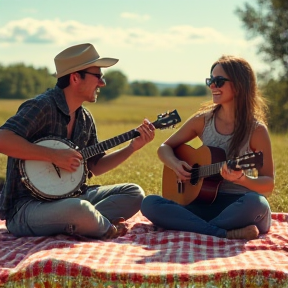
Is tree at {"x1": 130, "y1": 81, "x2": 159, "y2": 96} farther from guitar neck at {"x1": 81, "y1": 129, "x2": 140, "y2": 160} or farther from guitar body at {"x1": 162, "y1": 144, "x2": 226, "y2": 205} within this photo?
guitar neck at {"x1": 81, "y1": 129, "x2": 140, "y2": 160}

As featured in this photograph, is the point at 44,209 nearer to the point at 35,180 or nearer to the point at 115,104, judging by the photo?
the point at 35,180

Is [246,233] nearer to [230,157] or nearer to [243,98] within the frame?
[230,157]

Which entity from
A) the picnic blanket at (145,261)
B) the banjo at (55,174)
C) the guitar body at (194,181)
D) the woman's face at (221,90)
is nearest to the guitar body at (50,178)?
the banjo at (55,174)

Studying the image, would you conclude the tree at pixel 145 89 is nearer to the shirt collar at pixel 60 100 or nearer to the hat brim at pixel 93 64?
the hat brim at pixel 93 64

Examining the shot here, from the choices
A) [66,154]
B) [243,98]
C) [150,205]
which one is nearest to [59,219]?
[66,154]

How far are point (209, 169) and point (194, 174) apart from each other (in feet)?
0.92

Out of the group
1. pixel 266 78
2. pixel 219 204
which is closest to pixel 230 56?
pixel 219 204

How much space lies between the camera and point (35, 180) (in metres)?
5.28

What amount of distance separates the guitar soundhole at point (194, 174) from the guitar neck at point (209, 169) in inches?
2.6

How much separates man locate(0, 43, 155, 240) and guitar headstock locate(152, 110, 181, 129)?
0.34ft

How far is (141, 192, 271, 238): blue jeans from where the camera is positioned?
5309 mm

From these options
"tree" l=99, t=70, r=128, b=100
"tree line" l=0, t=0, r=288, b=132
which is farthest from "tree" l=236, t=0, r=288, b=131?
"tree" l=99, t=70, r=128, b=100

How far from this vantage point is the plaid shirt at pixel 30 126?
17.2ft

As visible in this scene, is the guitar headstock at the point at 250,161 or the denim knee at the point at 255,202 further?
the denim knee at the point at 255,202
